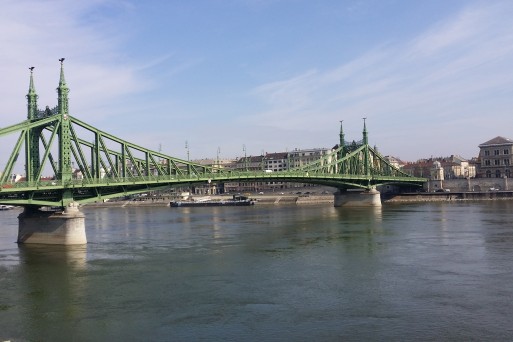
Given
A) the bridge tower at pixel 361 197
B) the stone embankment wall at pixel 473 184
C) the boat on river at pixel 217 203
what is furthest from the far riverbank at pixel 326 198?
the bridge tower at pixel 361 197

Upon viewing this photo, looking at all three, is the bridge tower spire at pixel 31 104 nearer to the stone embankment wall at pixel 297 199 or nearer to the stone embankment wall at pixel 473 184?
the stone embankment wall at pixel 297 199

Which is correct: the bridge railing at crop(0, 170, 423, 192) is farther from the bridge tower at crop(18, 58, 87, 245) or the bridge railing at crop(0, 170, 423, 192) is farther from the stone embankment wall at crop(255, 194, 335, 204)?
the stone embankment wall at crop(255, 194, 335, 204)

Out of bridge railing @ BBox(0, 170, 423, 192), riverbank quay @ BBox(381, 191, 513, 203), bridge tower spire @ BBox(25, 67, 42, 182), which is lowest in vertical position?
riverbank quay @ BBox(381, 191, 513, 203)

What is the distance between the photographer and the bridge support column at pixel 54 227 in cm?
4675

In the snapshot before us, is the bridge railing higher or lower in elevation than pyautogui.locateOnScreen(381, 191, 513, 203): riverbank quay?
higher

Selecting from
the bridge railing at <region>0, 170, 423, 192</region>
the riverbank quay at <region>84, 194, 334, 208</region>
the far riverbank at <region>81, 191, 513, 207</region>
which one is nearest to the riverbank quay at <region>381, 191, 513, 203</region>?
the far riverbank at <region>81, 191, 513, 207</region>

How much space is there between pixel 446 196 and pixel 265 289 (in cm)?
10003

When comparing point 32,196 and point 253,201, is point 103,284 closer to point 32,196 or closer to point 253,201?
point 32,196

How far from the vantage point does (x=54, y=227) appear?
47.1m

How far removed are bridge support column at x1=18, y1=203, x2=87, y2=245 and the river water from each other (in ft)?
4.15

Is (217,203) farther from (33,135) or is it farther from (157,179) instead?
(33,135)

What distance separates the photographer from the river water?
21.6 metres

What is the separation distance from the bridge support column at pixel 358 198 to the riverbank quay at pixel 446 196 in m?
18.6

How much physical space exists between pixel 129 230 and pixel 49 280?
34418mm
